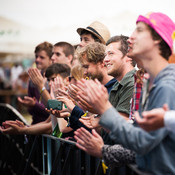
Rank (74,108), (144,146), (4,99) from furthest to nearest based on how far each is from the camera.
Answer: (4,99) → (74,108) → (144,146)

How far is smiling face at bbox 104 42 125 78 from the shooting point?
10.00ft

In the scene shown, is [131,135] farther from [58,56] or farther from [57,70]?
[58,56]

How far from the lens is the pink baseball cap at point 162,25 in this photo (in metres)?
1.83

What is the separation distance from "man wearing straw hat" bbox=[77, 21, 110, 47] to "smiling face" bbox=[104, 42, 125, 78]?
2.86 feet

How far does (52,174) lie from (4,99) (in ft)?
35.4

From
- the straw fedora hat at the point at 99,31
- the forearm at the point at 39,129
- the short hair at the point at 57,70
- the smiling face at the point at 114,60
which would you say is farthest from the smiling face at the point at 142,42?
the short hair at the point at 57,70

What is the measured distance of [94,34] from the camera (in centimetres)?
401

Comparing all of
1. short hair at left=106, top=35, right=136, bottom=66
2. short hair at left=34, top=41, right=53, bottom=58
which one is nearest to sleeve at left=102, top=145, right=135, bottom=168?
short hair at left=106, top=35, right=136, bottom=66

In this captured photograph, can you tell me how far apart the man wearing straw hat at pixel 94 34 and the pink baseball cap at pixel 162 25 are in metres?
2.10

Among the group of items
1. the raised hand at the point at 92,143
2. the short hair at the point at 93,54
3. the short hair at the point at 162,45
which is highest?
the short hair at the point at 162,45

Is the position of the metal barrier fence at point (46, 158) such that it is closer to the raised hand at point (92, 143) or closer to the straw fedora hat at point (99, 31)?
the raised hand at point (92, 143)

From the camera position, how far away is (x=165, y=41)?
185cm

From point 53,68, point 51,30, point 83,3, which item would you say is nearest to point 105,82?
point 53,68

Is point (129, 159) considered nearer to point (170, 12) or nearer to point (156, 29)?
point (156, 29)
